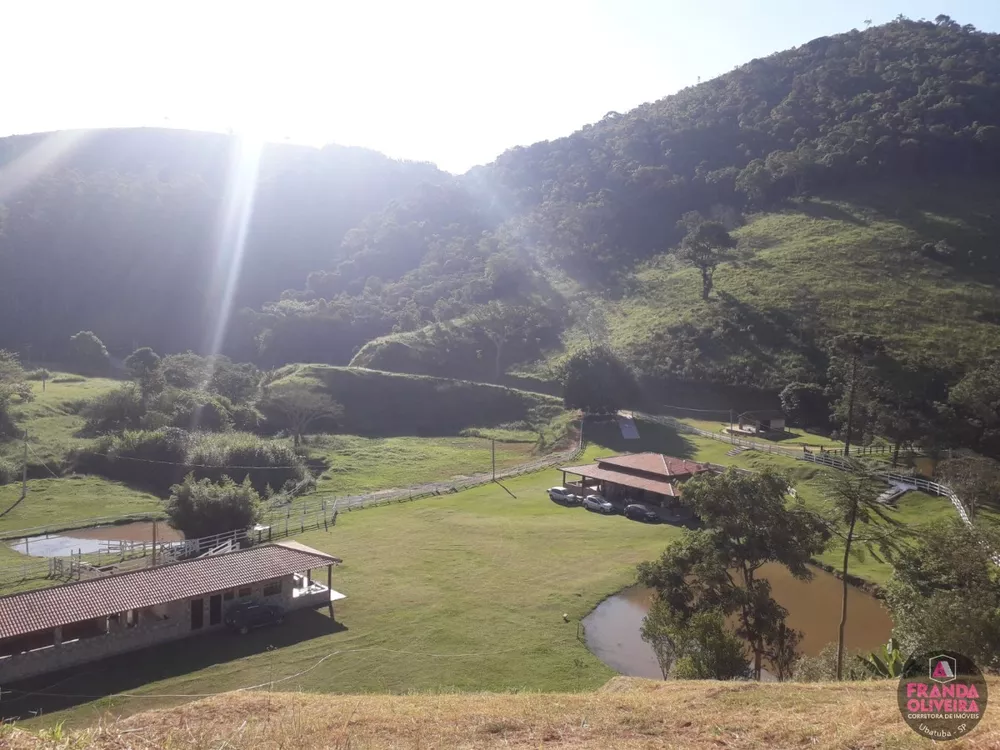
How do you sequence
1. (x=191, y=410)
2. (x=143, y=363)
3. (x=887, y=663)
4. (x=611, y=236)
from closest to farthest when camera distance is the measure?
(x=887, y=663) → (x=191, y=410) → (x=143, y=363) → (x=611, y=236)

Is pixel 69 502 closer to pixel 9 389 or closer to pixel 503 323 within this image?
pixel 9 389

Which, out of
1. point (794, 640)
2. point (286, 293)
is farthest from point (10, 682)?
point (286, 293)

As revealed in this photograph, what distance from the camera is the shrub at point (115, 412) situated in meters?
61.6

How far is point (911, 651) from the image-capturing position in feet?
56.9

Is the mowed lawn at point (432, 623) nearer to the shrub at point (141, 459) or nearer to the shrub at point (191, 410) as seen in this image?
the shrub at point (141, 459)

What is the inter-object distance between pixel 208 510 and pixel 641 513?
79.2 ft

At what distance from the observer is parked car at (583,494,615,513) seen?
42.5m

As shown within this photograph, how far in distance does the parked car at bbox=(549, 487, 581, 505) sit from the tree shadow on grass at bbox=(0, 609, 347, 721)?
Answer: 845 inches

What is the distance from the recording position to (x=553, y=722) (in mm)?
12117

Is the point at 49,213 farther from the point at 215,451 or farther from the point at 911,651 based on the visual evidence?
the point at 911,651

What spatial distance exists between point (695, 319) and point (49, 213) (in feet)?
417

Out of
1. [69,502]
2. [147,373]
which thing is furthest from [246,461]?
[147,373]

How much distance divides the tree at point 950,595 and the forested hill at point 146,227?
118431 mm

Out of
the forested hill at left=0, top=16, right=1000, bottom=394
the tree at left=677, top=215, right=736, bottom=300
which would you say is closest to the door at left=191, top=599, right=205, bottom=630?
the forested hill at left=0, top=16, right=1000, bottom=394
